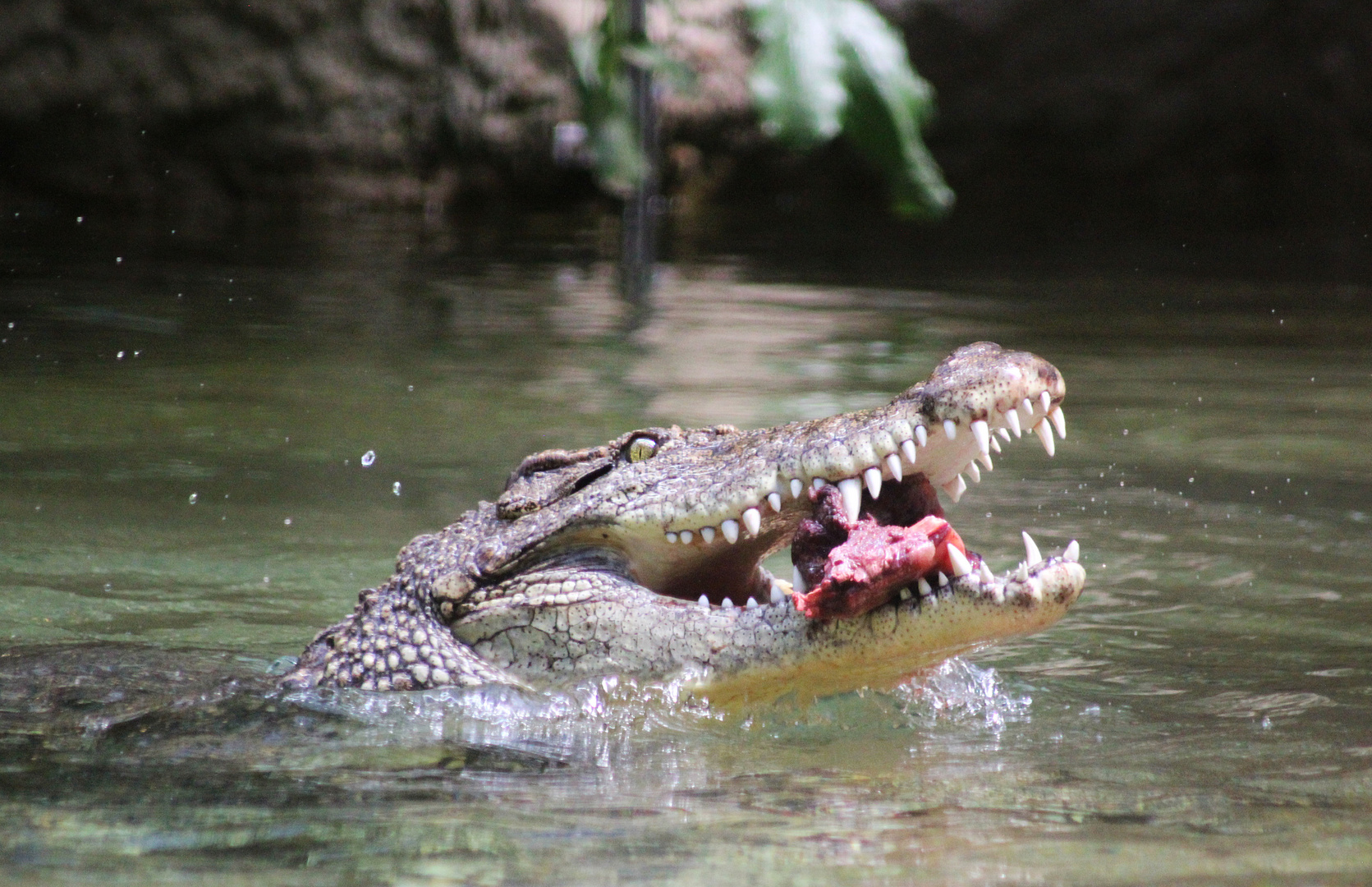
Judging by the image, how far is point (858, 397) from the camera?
710 centimetres

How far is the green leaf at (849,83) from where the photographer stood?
120 centimetres

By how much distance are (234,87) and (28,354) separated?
278 inches

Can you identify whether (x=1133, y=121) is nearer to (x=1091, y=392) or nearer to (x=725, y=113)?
(x=725, y=113)

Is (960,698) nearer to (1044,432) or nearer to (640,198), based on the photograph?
(1044,432)

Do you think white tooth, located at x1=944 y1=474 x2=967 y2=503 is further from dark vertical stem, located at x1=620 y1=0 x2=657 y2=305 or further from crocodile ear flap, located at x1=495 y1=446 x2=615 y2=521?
dark vertical stem, located at x1=620 y1=0 x2=657 y2=305

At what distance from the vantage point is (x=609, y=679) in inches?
131

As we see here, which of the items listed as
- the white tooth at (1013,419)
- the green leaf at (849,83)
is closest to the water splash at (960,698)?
the white tooth at (1013,419)

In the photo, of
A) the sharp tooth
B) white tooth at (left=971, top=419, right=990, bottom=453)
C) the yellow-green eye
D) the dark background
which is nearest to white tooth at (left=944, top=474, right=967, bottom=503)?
the sharp tooth

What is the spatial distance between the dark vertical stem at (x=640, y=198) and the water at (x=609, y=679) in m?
0.41

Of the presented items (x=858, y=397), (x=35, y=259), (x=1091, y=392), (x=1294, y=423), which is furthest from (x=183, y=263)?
(x=1294, y=423)

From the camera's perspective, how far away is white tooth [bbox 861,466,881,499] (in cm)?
312

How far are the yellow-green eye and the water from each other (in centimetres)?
53

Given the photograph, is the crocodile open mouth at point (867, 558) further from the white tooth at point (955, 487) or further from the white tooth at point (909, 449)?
the white tooth at point (955, 487)

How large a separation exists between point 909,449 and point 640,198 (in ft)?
4.81
